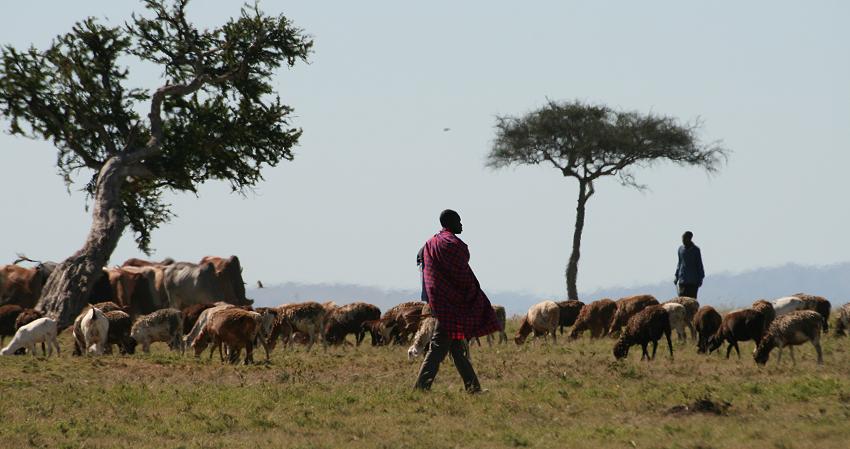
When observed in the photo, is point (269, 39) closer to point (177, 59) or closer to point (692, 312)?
point (177, 59)

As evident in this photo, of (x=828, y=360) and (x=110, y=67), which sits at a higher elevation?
(x=110, y=67)

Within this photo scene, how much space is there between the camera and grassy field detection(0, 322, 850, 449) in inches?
522

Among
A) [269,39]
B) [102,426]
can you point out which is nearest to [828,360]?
[102,426]

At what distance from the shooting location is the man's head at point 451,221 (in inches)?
636

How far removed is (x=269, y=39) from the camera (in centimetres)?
3653

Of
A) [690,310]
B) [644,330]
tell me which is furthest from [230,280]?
[644,330]

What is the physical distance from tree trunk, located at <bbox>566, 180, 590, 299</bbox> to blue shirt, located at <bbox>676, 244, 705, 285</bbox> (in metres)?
22.1

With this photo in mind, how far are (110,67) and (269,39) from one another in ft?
15.6

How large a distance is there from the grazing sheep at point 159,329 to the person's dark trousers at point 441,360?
982 cm

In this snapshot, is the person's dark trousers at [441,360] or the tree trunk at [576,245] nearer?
the person's dark trousers at [441,360]

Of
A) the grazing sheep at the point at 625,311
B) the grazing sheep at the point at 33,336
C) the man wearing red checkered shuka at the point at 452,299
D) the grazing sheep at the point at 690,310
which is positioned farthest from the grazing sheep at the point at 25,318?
the man wearing red checkered shuka at the point at 452,299

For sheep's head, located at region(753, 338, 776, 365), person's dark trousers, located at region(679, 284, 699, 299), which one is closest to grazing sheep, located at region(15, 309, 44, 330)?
person's dark trousers, located at region(679, 284, 699, 299)

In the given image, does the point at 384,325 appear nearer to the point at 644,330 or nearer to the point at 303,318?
the point at 303,318

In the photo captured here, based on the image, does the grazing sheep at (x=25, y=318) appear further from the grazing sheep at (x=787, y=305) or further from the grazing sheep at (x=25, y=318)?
the grazing sheep at (x=787, y=305)
